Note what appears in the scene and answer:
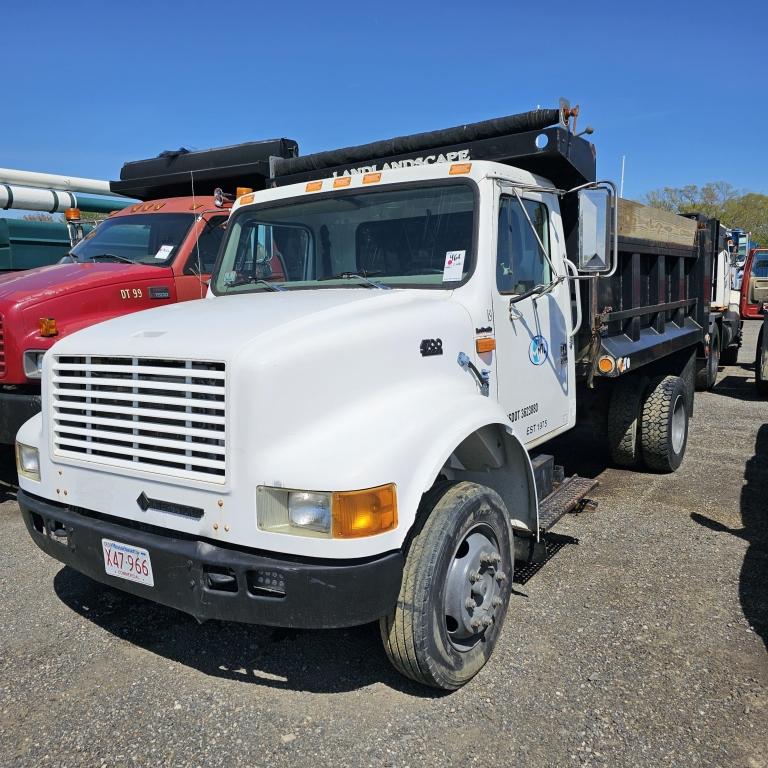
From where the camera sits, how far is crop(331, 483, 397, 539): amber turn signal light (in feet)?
8.29

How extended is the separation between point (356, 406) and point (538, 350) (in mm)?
1666

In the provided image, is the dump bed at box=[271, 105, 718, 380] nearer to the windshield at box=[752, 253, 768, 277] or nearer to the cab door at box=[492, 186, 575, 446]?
the cab door at box=[492, 186, 575, 446]

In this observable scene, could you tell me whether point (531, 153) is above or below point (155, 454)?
above

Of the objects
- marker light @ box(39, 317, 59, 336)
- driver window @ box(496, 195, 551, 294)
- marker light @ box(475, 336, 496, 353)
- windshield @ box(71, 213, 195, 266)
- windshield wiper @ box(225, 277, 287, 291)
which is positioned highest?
windshield @ box(71, 213, 195, 266)

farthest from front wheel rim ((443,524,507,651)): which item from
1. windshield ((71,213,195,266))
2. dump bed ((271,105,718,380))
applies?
windshield ((71,213,195,266))

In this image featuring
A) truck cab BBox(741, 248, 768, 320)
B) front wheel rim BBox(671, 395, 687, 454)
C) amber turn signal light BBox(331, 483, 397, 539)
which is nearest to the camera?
amber turn signal light BBox(331, 483, 397, 539)

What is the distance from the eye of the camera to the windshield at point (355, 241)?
3705mm

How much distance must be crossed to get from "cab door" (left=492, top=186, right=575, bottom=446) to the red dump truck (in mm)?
2308

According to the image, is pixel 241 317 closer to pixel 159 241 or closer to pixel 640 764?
pixel 640 764

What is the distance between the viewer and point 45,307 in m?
5.45

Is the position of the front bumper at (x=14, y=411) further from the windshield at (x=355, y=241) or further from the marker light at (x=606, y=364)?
the marker light at (x=606, y=364)

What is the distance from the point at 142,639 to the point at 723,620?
3.05 meters

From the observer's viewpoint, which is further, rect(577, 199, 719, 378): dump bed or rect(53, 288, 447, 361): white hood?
rect(577, 199, 719, 378): dump bed

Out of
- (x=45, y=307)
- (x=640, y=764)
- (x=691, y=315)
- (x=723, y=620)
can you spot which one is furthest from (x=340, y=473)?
(x=691, y=315)
